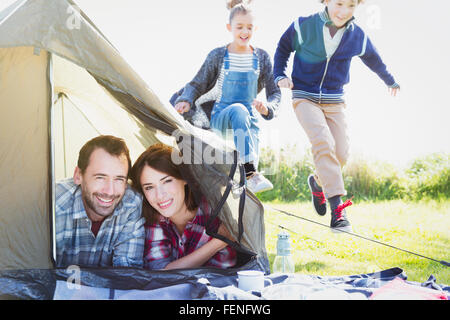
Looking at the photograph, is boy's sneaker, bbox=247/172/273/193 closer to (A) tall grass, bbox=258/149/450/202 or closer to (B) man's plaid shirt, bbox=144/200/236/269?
(B) man's plaid shirt, bbox=144/200/236/269

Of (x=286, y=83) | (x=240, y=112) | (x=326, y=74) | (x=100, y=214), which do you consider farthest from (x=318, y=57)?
(x=100, y=214)

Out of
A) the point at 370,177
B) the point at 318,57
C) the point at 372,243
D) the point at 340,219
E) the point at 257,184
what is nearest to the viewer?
the point at 340,219

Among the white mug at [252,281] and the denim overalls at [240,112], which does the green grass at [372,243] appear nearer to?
the denim overalls at [240,112]

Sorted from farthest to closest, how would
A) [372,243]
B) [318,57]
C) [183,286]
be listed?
[372,243], [318,57], [183,286]

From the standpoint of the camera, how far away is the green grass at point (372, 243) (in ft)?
11.2

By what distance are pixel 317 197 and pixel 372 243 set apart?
0.64m

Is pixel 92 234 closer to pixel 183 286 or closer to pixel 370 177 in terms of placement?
pixel 183 286

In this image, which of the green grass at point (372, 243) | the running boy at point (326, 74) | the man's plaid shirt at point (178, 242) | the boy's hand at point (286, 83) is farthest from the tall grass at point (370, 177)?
the man's plaid shirt at point (178, 242)

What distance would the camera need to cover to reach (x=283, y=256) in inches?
106

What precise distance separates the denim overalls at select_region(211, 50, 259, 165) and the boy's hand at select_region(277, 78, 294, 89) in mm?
268

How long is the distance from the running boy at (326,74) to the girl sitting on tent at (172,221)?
1416 millimetres

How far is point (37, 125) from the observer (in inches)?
105

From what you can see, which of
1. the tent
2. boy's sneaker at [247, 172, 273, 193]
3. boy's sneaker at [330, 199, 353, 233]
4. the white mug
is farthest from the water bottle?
boy's sneaker at [247, 172, 273, 193]
